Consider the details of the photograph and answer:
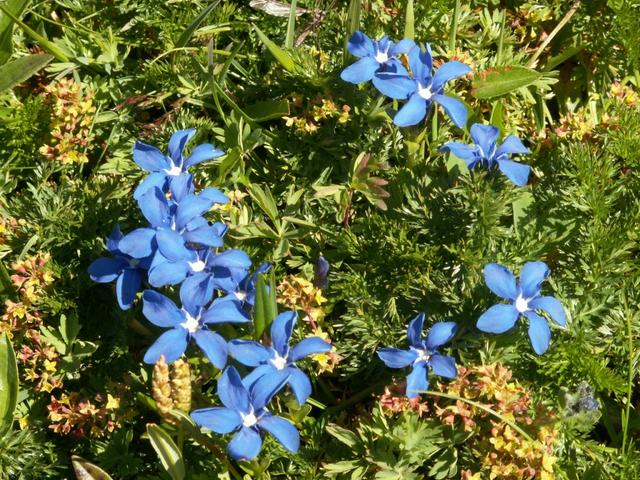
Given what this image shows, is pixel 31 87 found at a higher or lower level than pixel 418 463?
higher

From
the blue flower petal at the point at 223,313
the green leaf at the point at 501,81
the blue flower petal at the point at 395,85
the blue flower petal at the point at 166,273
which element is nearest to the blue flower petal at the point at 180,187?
the blue flower petal at the point at 166,273

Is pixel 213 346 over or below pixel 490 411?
over

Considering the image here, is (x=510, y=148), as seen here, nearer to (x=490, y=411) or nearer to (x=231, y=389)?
(x=490, y=411)

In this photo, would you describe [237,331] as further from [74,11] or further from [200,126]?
[74,11]

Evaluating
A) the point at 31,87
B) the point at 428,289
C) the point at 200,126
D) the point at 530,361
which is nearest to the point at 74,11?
the point at 31,87

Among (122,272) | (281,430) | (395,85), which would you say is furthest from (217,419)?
(395,85)

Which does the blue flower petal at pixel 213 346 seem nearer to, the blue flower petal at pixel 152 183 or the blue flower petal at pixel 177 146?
the blue flower petal at pixel 152 183

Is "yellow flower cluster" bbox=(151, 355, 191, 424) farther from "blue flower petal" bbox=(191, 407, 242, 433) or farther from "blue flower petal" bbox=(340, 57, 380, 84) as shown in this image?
"blue flower petal" bbox=(340, 57, 380, 84)
